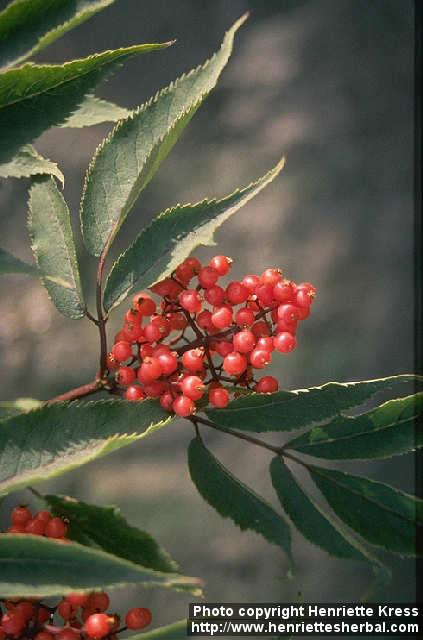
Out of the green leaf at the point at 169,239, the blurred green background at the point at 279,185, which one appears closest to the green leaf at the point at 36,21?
the green leaf at the point at 169,239

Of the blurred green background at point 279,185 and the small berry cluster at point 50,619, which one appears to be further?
the blurred green background at point 279,185

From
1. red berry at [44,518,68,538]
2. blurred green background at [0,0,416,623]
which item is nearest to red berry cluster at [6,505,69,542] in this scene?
red berry at [44,518,68,538]

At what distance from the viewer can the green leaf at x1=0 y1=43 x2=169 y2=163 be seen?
1.54 feet

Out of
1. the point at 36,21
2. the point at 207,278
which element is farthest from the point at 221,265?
the point at 36,21

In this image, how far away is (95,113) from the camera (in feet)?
1.85

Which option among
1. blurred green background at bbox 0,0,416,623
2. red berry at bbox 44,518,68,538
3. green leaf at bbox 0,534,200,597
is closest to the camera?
green leaf at bbox 0,534,200,597

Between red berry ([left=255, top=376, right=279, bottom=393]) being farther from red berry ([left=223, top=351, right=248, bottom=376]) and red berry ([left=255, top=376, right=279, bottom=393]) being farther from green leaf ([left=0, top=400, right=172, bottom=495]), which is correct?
green leaf ([left=0, top=400, right=172, bottom=495])

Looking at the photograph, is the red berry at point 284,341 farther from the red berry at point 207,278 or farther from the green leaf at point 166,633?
the green leaf at point 166,633

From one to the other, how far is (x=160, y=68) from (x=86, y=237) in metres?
0.96

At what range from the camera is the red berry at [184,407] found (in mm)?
523

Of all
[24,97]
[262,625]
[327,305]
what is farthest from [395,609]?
[24,97]

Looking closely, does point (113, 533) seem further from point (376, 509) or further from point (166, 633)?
point (376, 509)

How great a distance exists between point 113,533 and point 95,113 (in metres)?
0.34

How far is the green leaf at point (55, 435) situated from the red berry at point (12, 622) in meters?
0.11
